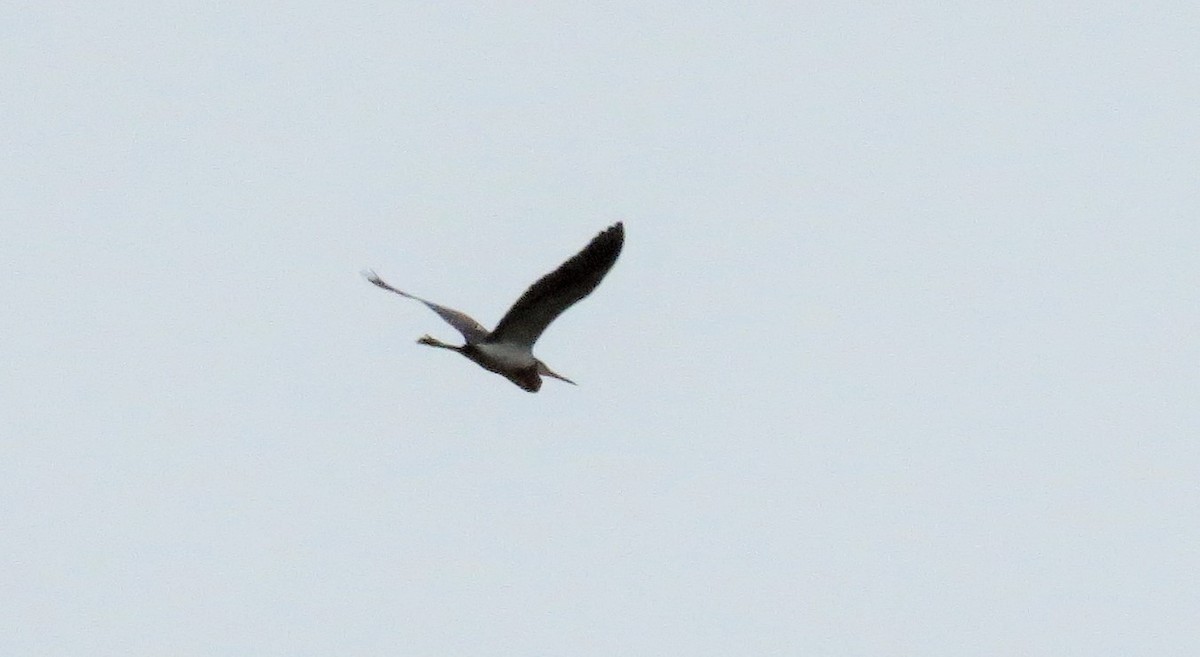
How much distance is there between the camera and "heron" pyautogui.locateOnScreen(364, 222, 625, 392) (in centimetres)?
2348

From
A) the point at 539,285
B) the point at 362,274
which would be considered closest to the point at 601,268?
the point at 539,285

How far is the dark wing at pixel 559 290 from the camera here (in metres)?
23.4

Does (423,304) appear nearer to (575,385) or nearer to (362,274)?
(362,274)

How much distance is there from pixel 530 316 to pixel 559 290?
640 millimetres

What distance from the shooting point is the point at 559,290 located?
78.7 ft

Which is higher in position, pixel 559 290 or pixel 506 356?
pixel 559 290

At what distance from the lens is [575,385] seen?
26125 mm

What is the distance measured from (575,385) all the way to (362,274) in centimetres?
286

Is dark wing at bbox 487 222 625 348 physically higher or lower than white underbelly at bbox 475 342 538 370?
higher

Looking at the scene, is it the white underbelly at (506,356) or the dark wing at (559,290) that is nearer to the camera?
the dark wing at (559,290)

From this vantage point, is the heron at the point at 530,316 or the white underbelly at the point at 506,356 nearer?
the heron at the point at 530,316

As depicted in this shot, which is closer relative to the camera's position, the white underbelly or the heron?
the heron

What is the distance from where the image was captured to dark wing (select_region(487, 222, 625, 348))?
23406 millimetres

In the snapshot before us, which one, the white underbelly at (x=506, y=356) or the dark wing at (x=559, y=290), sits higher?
the dark wing at (x=559, y=290)
